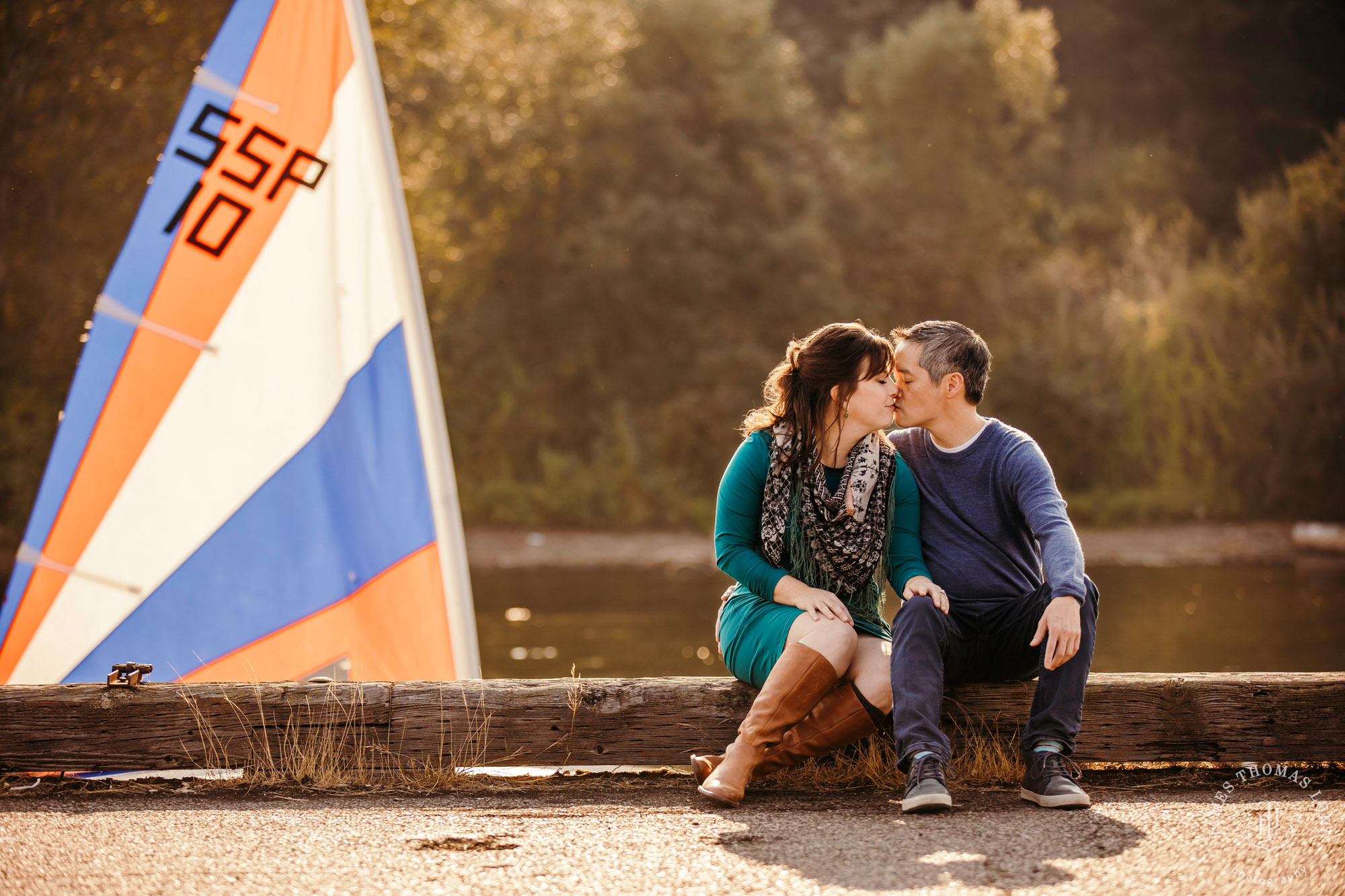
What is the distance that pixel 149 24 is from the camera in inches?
452

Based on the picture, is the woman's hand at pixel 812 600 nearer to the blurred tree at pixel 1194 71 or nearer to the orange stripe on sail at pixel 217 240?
the orange stripe on sail at pixel 217 240

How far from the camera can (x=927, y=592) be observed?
2.20 meters

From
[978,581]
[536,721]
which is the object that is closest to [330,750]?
[536,721]

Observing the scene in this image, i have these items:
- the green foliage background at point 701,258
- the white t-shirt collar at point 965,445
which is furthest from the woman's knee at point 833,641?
the green foliage background at point 701,258

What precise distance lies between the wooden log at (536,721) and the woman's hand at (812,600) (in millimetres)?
203

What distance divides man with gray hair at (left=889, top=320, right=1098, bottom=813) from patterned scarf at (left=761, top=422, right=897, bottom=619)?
121 mm

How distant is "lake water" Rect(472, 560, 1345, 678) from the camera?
7.92 m

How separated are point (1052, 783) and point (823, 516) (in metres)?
0.65

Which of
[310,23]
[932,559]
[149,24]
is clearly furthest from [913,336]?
[149,24]

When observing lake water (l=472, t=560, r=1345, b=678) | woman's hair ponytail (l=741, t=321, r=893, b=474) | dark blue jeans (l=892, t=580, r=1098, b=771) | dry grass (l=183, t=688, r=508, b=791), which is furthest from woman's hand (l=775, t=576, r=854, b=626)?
lake water (l=472, t=560, r=1345, b=678)

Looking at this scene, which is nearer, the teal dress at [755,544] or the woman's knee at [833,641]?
the woman's knee at [833,641]

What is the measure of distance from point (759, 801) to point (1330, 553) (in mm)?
14711

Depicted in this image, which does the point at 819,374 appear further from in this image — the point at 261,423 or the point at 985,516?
the point at 261,423

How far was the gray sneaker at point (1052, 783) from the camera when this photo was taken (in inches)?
79.3
